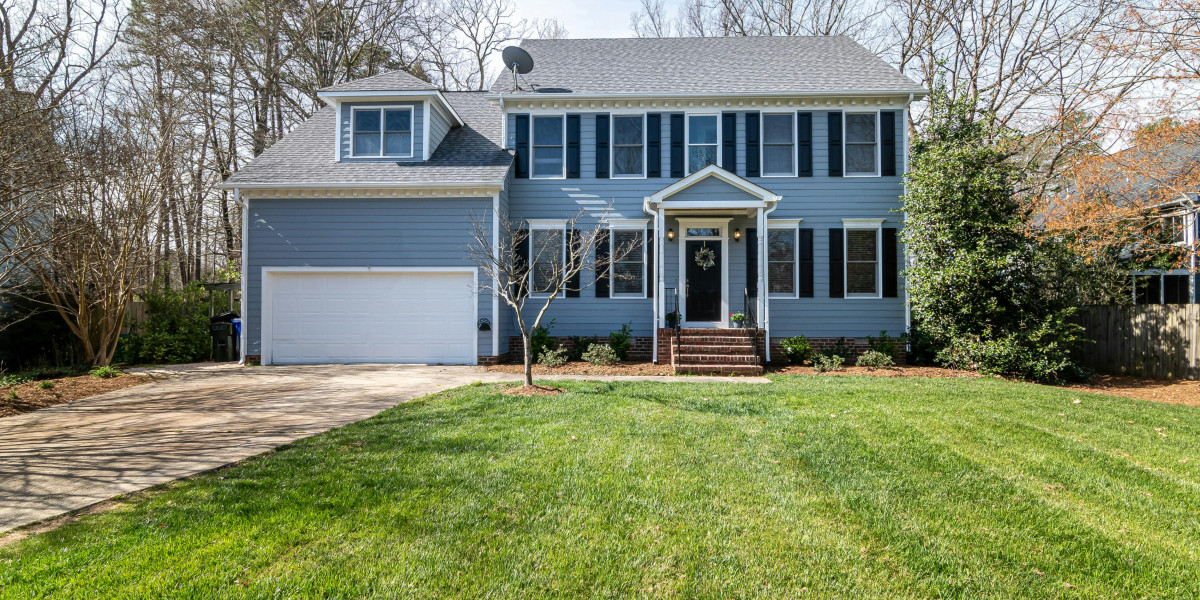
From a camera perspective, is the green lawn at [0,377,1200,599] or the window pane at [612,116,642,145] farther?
the window pane at [612,116,642,145]

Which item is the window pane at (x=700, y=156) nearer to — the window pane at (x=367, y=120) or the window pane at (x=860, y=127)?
the window pane at (x=860, y=127)

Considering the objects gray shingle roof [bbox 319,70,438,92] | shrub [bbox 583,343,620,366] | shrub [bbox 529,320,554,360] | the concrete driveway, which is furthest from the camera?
gray shingle roof [bbox 319,70,438,92]

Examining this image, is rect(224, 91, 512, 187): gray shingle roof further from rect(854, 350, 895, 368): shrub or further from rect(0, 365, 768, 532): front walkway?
rect(854, 350, 895, 368): shrub

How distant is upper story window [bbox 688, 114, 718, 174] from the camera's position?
1321cm

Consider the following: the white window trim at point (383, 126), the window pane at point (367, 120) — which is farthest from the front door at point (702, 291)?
the window pane at point (367, 120)

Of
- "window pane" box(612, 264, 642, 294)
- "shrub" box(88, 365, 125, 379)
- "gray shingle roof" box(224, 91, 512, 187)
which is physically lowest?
"shrub" box(88, 365, 125, 379)

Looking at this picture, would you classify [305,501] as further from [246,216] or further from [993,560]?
[246,216]

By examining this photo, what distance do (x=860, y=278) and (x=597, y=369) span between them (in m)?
6.46

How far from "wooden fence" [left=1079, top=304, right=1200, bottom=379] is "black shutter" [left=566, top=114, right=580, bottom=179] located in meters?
11.2

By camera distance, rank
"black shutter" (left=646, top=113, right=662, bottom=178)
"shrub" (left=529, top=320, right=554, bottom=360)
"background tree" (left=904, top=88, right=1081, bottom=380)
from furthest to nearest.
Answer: "black shutter" (left=646, top=113, right=662, bottom=178)
"shrub" (left=529, top=320, right=554, bottom=360)
"background tree" (left=904, top=88, right=1081, bottom=380)

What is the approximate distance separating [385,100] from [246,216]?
390 centimetres

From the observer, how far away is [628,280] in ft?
43.3

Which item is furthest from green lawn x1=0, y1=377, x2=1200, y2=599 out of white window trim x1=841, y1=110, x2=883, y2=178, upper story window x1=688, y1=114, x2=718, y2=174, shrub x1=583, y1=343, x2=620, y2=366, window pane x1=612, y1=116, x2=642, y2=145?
window pane x1=612, y1=116, x2=642, y2=145

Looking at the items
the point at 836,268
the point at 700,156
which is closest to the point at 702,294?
the point at 836,268
